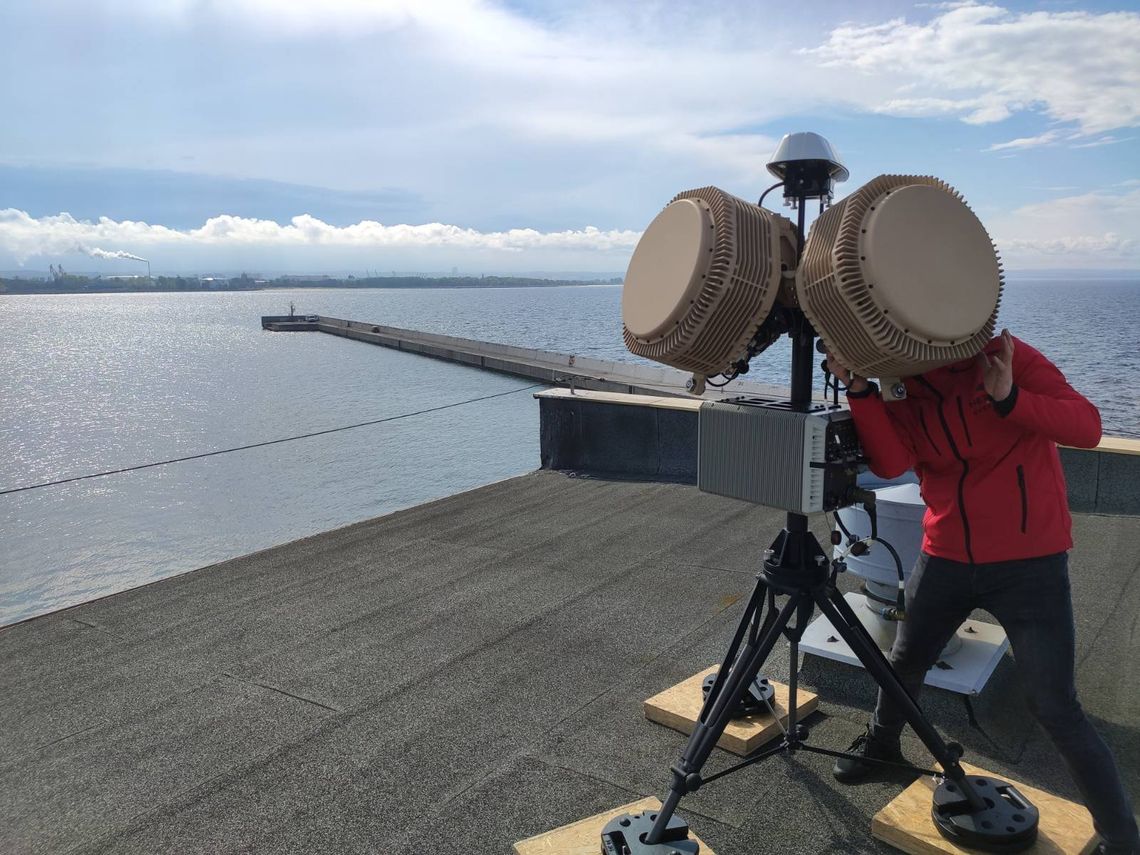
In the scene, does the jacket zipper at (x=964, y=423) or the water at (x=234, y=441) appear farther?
the water at (x=234, y=441)

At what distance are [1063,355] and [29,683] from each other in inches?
2235

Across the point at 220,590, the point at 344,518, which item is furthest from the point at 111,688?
the point at 344,518

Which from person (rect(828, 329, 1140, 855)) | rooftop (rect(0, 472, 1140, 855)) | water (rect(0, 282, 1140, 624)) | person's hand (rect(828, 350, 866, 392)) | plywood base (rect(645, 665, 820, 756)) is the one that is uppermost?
person's hand (rect(828, 350, 866, 392))

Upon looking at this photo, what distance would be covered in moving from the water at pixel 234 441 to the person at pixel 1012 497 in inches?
246

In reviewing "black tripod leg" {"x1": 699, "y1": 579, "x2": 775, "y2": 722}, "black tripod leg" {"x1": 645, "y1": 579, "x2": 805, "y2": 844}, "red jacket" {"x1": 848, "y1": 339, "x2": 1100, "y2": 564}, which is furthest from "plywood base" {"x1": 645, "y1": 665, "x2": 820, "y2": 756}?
"red jacket" {"x1": 848, "y1": 339, "x2": 1100, "y2": 564}

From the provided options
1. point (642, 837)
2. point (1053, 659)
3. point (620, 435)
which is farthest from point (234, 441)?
point (1053, 659)

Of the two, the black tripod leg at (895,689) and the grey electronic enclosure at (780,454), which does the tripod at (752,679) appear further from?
the grey electronic enclosure at (780,454)

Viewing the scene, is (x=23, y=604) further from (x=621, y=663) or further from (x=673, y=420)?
(x=621, y=663)

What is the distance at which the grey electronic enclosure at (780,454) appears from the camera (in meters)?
2.41

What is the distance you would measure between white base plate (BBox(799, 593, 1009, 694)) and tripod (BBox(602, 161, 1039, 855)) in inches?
32.5

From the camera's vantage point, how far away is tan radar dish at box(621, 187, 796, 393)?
224cm

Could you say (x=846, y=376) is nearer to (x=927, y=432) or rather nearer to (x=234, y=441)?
(x=927, y=432)

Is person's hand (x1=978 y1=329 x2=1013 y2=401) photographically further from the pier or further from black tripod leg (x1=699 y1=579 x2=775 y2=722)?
the pier

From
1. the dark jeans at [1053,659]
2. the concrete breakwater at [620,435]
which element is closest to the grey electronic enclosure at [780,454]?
the dark jeans at [1053,659]
